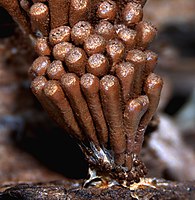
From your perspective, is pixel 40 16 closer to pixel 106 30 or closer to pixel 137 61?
pixel 106 30

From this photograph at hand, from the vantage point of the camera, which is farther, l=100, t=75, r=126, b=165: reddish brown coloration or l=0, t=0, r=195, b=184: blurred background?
l=0, t=0, r=195, b=184: blurred background

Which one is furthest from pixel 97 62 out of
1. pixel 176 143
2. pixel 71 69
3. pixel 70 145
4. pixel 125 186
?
pixel 176 143

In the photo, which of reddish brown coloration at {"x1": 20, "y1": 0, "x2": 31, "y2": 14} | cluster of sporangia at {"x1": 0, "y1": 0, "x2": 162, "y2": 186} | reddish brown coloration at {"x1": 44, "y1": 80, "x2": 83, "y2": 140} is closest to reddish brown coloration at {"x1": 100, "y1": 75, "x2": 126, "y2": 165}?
cluster of sporangia at {"x1": 0, "y1": 0, "x2": 162, "y2": 186}

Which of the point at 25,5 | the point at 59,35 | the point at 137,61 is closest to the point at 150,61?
the point at 137,61

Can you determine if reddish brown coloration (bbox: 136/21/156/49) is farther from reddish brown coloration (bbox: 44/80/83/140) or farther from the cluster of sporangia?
reddish brown coloration (bbox: 44/80/83/140)

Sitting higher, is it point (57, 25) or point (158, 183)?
point (57, 25)

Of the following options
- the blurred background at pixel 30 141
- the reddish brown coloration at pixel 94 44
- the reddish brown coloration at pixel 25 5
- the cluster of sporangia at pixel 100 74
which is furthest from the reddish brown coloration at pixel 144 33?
the blurred background at pixel 30 141

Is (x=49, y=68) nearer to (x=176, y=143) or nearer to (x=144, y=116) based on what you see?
(x=144, y=116)

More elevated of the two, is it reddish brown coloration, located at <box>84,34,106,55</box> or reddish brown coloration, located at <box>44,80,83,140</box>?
reddish brown coloration, located at <box>84,34,106,55</box>
